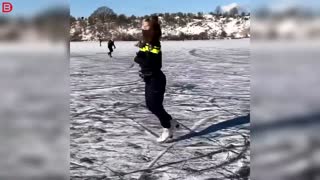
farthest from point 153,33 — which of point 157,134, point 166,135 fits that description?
point 157,134

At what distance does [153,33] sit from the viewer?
3223 mm

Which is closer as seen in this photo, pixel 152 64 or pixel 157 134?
pixel 152 64

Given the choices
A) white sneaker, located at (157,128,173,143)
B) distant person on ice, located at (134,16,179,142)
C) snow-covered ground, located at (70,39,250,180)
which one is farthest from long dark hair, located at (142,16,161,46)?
white sneaker, located at (157,128,173,143)

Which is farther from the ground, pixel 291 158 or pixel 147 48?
pixel 147 48

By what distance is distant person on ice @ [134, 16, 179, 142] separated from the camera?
3.22m

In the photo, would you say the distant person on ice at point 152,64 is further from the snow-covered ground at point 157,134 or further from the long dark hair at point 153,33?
the snow-covered ground at point 157,134

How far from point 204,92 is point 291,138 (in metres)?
3.53

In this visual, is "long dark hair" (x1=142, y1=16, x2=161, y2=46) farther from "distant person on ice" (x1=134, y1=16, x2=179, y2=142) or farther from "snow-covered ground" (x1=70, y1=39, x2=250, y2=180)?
"snow-covered ground" (x1=70, y1=39, x2=250, y2=180)

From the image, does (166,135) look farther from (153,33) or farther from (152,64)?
(153,33)

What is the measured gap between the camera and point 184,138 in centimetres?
404

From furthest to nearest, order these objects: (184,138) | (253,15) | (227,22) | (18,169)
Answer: (227,22) < (184,138) < (18,169) < (253,15)

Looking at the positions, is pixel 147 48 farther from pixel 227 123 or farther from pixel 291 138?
pixel 227 123

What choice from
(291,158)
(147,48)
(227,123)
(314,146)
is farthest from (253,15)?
(227,123)

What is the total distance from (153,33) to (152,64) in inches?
11.7
